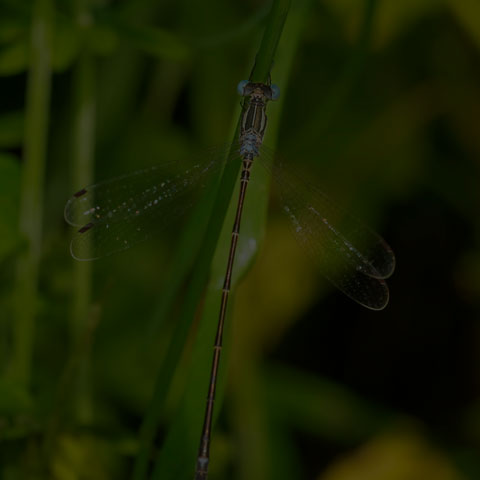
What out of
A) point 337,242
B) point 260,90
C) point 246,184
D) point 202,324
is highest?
point 260,90

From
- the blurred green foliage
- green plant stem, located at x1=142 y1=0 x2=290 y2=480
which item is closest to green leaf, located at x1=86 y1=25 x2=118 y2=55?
the blurred green foliage

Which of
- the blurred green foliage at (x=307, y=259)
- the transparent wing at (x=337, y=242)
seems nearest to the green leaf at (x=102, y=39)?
the blurred green foliage at (x=307, y=259)

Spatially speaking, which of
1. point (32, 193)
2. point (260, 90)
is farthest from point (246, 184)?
point (32, 193)

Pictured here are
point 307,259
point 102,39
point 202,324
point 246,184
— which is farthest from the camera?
point 307,259

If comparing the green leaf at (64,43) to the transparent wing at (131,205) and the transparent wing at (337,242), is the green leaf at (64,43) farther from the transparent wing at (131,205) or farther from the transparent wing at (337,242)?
the transparent wing at (337,242)

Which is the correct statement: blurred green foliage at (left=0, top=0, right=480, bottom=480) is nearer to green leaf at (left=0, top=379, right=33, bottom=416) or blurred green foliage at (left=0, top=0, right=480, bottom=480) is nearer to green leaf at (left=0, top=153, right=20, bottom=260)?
green leaf at (left=0, top=153, right=20, bottom=260)

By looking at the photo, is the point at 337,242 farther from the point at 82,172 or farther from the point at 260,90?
the point at 82,172
